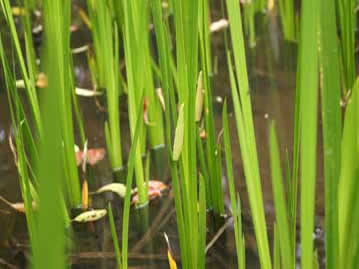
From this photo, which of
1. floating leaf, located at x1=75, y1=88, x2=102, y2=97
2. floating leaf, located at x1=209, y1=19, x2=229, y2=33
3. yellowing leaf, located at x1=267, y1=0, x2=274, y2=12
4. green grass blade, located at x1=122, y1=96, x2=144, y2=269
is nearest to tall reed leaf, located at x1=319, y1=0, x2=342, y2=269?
green grass blade, located at x1=122, y1=96, x2=144, y2=269

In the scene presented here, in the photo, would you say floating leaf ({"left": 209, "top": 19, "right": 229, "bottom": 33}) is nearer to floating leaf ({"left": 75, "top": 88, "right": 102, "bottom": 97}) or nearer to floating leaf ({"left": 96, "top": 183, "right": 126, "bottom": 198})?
floating leaf ({"left": 75, "top": 88, "right": 102, "bottom": 97})

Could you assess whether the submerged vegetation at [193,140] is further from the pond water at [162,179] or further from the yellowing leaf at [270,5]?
the yellowing leaf at [270,5]

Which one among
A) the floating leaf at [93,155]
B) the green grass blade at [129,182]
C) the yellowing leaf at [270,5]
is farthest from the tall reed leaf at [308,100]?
the yellowing leaf at [270,5]

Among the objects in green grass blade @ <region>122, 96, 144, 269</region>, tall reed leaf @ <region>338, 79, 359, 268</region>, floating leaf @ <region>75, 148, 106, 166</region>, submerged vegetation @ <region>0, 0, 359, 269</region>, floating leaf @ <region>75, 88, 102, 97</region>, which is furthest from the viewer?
floating leaf @ <region>75, 88, 102, 97</region>

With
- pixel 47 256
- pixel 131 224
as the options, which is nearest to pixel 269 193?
pixel 131 224

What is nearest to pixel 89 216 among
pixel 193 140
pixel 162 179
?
pixel 162 179

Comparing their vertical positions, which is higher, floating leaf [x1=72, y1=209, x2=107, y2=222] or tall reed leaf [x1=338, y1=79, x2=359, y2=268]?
tall reed leaf [x1=338, y1=79, x2=359, y2=268]

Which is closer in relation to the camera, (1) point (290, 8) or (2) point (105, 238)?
(2) point (105, 238)

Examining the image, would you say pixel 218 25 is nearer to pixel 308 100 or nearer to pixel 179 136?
pixel 179 136

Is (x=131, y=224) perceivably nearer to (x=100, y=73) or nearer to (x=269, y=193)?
(x=269, y=193)
